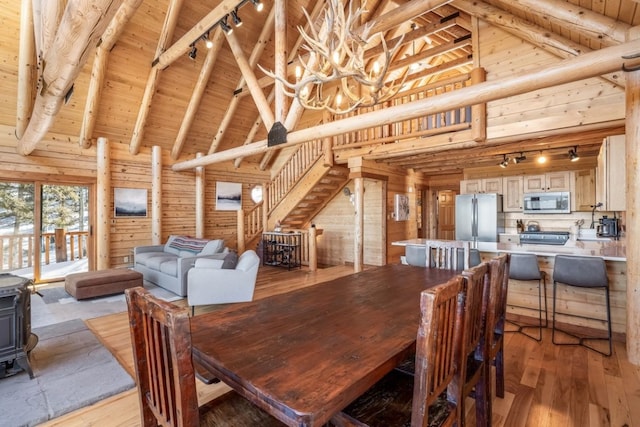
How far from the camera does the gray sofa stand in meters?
4.70

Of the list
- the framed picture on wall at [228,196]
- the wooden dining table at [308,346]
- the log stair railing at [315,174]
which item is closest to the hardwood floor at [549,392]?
the wooden dining table at [308,346]

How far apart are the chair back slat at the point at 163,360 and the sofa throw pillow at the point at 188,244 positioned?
4.55 metres

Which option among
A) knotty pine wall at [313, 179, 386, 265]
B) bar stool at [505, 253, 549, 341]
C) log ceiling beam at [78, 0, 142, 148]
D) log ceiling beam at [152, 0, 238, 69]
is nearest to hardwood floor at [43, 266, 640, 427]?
bar stool at [505, 253, 549, 341]

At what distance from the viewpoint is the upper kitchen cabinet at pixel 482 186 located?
6.35 meters

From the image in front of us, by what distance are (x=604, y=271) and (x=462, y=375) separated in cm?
256

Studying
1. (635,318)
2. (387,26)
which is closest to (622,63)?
(635,318)

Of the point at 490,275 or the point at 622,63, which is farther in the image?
the point at 622,63

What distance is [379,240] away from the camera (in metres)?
7.39

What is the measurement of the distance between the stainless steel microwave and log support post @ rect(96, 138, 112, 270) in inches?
330

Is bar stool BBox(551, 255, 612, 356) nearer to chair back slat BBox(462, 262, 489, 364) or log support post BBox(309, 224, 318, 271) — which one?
chair back slat BBox(462, 262, 489, 364)

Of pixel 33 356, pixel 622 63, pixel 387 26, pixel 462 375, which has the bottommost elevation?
pixel 33 356

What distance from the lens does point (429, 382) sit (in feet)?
3.53

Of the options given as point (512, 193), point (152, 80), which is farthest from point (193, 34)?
point (512, 193)

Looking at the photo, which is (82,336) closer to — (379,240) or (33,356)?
(33,356)
